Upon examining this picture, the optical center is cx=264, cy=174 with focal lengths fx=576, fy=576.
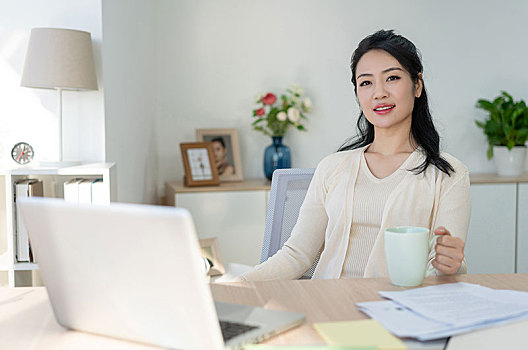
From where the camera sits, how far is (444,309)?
89 cm

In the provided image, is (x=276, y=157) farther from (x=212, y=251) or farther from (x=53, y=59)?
(x=53, y=59)

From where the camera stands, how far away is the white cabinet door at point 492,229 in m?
3.28

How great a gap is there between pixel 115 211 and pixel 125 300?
0.45 feet

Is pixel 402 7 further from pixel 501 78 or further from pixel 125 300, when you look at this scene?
pixel 125 300

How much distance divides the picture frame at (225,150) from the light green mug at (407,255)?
2.42 metres

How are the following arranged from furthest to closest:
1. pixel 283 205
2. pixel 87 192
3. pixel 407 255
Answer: pixel 87 192
pixel 283 205
pixel 407 255

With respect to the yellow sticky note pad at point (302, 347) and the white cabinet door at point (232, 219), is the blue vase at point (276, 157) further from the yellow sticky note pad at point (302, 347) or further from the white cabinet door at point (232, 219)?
the yellow sticky note pad at point (302, 347)

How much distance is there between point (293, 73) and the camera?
3586mm

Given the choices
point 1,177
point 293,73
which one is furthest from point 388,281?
point 293,73

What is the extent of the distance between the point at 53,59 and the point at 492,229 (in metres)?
2.51

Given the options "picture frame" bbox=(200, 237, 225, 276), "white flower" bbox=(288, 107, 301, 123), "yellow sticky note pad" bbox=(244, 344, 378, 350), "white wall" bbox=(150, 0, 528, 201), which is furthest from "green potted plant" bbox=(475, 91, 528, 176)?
"yellow sticky note pad" bbox=(244, 344, 378, 350)

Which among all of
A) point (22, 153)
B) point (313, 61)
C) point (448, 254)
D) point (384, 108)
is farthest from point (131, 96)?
point (448, 254)

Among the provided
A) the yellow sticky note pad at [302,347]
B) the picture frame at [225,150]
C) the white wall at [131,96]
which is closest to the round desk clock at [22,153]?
the white wall at [131,96]

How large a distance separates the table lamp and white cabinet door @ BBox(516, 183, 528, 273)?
8.16 feet
